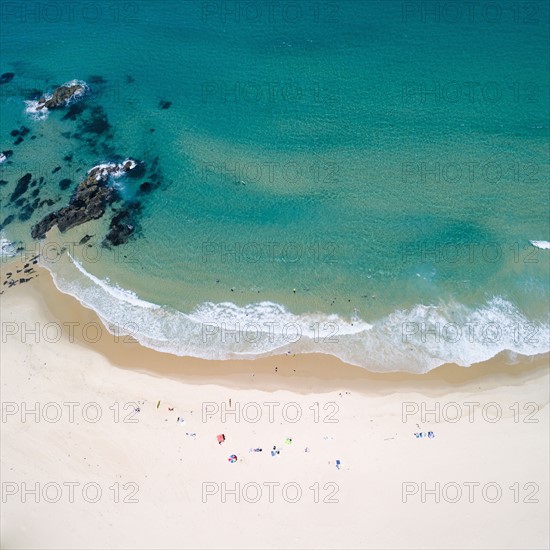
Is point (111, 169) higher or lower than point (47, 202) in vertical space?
higher

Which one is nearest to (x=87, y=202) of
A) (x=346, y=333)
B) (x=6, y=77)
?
(x=6, y=77)

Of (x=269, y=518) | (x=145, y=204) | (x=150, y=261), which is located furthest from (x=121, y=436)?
(x=145, y=204)

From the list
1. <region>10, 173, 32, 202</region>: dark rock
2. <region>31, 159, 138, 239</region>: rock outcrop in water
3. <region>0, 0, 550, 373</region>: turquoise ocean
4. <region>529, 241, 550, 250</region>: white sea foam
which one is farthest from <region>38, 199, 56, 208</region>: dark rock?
<region>529, 241, 550, 250</region>: white sea foam

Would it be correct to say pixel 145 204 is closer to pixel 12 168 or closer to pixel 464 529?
pixel 12 168

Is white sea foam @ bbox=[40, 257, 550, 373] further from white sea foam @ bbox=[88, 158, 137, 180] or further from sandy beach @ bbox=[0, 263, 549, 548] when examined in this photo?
white sea foam @ bbox=[88, 158, 137, 180]

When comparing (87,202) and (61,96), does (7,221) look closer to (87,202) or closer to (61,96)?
(87,202)

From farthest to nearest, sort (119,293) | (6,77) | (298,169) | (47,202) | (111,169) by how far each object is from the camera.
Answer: (6,77), (111,169), (298,169), (47,202), (119,293)

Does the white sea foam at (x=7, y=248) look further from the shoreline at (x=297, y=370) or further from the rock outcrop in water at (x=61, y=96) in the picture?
the rock outcrop in water at (x=61, y=96)
